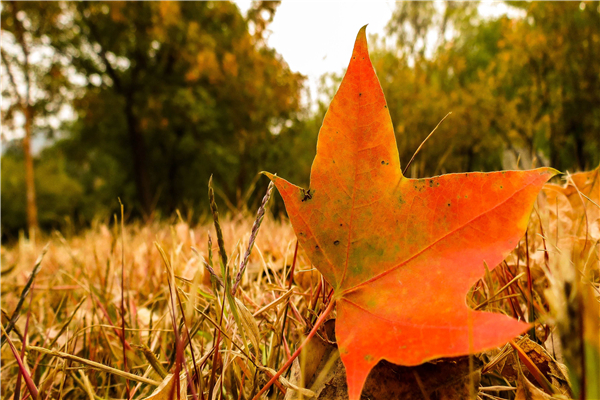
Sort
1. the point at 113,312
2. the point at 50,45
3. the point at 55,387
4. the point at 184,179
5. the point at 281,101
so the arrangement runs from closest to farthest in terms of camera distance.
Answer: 1. the point at 55,387
2. the point at 113,312
3. the point at 50,45
4. the point at 281,101
5. the point at 184,179

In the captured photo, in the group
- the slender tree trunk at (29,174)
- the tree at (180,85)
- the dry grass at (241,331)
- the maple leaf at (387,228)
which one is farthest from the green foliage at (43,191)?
the maple leaf at (387,228)

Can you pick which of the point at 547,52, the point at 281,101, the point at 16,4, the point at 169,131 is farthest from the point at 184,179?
the point at 547,52

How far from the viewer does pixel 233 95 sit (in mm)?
9148

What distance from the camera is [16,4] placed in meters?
7.10

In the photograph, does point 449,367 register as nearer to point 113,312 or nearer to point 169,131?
point 113,312

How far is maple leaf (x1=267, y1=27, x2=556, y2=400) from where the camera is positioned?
0.91 feet

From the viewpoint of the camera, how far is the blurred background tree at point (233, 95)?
24.7 ft

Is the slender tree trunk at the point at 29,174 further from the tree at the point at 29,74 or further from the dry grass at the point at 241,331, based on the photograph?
the dry grass at the point at 241,331

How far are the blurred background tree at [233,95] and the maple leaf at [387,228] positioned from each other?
6.05 m

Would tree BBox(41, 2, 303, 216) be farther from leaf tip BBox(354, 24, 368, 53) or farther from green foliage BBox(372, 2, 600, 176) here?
leaf tip BBox(354, 24, 368, 53)

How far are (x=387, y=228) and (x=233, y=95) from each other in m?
9.38

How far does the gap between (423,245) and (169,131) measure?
10.9 m

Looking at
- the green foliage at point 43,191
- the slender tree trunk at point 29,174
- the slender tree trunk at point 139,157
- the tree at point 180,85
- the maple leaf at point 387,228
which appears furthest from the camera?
the green foliage at point 43,191

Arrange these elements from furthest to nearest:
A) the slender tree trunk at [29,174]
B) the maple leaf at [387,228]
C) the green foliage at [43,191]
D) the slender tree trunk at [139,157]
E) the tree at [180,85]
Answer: the green foliage at [43,191], the slender tree trunk at [139,157], the tree at [180,85], the slender tree trunk at [29,174], the maple leaf at [387,228]
